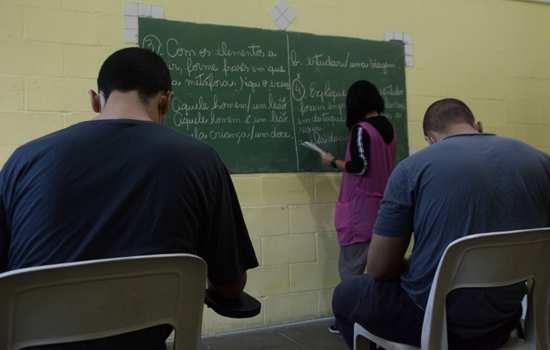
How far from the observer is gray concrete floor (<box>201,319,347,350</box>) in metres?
2.54

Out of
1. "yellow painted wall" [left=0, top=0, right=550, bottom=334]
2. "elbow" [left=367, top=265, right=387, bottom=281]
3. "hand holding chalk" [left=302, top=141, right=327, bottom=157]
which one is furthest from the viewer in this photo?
"hand holding chalk" [left=302, top=141, right=327, bottom=157]

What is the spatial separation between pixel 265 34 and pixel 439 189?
1.72 metres

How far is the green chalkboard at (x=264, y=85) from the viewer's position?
2625 mm

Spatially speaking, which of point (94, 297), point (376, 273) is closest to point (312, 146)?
point (376, 273)

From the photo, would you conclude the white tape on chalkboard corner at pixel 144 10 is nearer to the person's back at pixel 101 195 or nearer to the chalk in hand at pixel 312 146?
the chalk in hand at pixel 312 146

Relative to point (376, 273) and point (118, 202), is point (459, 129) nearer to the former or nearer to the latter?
point (376, 273)

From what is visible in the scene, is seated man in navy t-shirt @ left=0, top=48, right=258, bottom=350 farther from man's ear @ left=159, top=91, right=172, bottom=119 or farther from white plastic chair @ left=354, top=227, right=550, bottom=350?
white plastic chair @ left=354, top=227, right=550, bottom=350

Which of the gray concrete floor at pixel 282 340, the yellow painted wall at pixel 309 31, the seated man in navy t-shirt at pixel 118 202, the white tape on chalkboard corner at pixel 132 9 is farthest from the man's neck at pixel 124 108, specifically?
the gray concrete floor at pixel 282 340

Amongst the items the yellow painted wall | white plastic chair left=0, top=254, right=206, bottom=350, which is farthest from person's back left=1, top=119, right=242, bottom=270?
the yellow painted wall

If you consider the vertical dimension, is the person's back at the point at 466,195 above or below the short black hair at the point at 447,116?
below

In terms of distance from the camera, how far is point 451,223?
1400mm

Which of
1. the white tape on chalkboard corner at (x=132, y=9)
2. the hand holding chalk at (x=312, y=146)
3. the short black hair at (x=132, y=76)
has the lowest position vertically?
the hand holding chalk at (x=312, y=146)

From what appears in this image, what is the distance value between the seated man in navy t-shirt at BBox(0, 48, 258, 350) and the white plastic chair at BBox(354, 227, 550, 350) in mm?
513

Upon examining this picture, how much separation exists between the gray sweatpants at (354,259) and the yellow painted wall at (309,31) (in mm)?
317
